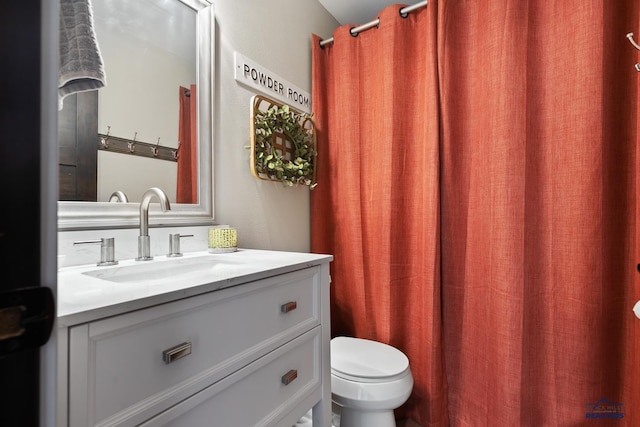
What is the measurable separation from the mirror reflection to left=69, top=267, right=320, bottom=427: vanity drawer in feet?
1.92

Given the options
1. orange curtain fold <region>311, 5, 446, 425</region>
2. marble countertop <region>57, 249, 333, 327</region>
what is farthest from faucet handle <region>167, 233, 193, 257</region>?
orange curtain fold <region>311, 5, 446, 425</region>

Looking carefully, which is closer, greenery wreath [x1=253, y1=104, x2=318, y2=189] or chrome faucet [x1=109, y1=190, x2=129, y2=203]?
chrome faucet [x1=109, y1=190, x2=129, y2=203]

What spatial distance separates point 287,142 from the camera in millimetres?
1695

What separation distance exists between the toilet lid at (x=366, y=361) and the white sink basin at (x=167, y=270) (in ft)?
2.17

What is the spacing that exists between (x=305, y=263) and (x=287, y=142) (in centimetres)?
88

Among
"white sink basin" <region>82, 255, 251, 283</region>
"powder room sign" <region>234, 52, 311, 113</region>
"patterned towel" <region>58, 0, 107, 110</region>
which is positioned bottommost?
"white sink basin" <region>82, 255, 251, 283</region>

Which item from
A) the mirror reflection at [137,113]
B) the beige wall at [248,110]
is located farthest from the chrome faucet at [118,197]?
the beige wall at [248,110]

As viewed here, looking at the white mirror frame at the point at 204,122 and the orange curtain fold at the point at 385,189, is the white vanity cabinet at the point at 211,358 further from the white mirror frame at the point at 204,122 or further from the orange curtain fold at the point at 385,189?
the orange curtain fold at the point at 385,189

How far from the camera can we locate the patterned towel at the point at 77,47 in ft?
2.19

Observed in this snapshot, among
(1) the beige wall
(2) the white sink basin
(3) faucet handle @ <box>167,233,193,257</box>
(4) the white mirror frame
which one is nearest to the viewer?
(2) the white sink basin

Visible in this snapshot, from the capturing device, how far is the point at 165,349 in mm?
627

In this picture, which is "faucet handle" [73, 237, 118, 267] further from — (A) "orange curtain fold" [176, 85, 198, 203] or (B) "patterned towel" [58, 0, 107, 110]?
(B) "patterned towel" [58, 0, 107, 110]

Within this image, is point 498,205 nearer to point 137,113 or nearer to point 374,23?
point 374,23

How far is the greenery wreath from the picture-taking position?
151 centimetres
